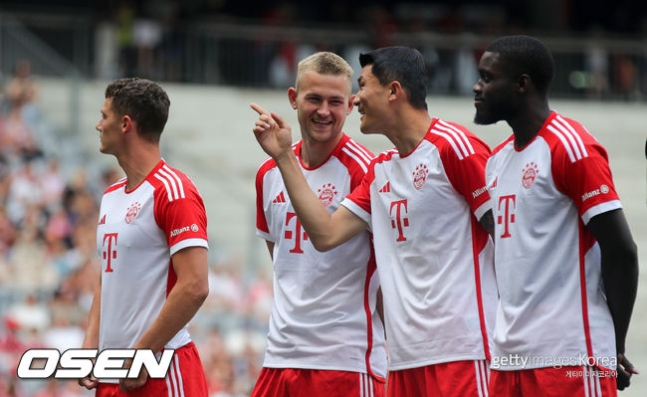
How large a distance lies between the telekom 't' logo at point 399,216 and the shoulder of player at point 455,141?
300mm

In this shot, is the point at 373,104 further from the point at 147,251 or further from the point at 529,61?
the point at 147,251

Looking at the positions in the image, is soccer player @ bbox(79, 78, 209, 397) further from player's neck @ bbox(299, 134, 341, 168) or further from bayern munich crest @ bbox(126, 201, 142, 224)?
player's neck @ bbox(299, 134, 341, 168)

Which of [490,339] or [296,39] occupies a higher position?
[296,39]

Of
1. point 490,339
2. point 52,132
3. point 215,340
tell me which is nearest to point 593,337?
point 490,339

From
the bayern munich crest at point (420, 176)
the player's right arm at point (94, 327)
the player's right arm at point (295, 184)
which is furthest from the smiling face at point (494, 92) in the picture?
the player's right arm at point (94, 327)

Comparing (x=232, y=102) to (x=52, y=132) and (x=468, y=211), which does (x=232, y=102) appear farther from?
(x=468, y=211)

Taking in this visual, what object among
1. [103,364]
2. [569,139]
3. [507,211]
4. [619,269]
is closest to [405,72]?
[507,211]

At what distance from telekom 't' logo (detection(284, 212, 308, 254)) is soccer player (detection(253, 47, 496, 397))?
233 millimetres

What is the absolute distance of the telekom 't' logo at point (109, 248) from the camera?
19.4ft

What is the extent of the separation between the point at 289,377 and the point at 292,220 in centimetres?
74

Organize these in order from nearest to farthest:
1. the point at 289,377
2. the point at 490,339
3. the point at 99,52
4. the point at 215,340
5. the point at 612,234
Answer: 1. the point at 612,234
2. the point at 490,339
3. the point at 289,377
4. the point at 215,340
5. the point at 99,52

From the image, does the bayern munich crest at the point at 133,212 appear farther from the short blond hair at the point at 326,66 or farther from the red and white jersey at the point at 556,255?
the red and white jersey at the point at 556,255

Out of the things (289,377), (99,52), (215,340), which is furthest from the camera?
(99,52)

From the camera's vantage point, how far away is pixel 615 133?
2311cm
